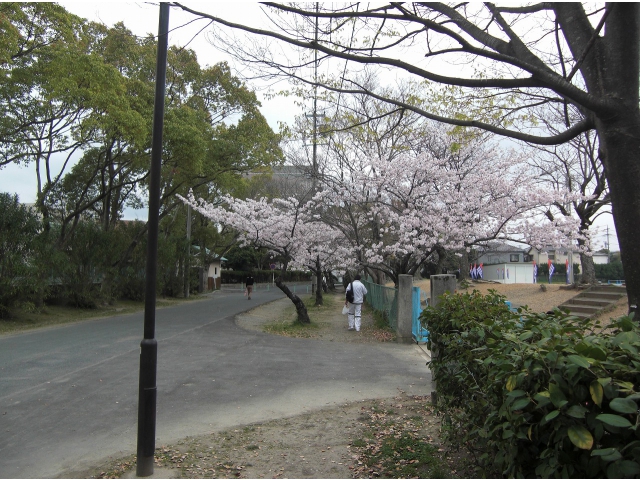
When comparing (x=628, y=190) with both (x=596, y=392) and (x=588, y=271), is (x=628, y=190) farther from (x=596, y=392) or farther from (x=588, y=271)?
(x=588, y=271)

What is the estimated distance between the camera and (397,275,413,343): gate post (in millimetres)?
12734

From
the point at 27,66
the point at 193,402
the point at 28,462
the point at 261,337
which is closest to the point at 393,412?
the point at 193,402

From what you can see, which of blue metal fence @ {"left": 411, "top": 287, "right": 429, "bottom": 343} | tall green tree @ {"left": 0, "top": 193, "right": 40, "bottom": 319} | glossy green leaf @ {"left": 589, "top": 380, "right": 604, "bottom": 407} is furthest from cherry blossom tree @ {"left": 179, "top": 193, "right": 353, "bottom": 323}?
glossy green leaf @ {"left": 589, "top": 380, "right": 604, "bottom": 407}

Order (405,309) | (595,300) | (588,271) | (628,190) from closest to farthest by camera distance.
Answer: (628,190)
(405,309)
(595,300)
(588,271)

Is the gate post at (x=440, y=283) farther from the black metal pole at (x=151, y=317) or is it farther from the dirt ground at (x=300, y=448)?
the black metal pole at (x=151, y=317)

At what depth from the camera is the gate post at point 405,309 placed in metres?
12.7

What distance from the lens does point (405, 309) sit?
42.1 feet

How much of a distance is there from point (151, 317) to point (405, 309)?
29.6ft

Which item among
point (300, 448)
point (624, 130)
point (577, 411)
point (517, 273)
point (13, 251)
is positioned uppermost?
point (624, 130)

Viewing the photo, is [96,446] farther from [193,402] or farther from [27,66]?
[27,66]

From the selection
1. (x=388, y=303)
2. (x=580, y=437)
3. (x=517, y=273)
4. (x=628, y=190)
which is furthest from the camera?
(x=517, y=273)

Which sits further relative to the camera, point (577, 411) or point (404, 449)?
point (404, 449)

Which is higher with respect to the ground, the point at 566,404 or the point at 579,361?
the point at 579,361

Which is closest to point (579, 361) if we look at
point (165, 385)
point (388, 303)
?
point (165, 385)
